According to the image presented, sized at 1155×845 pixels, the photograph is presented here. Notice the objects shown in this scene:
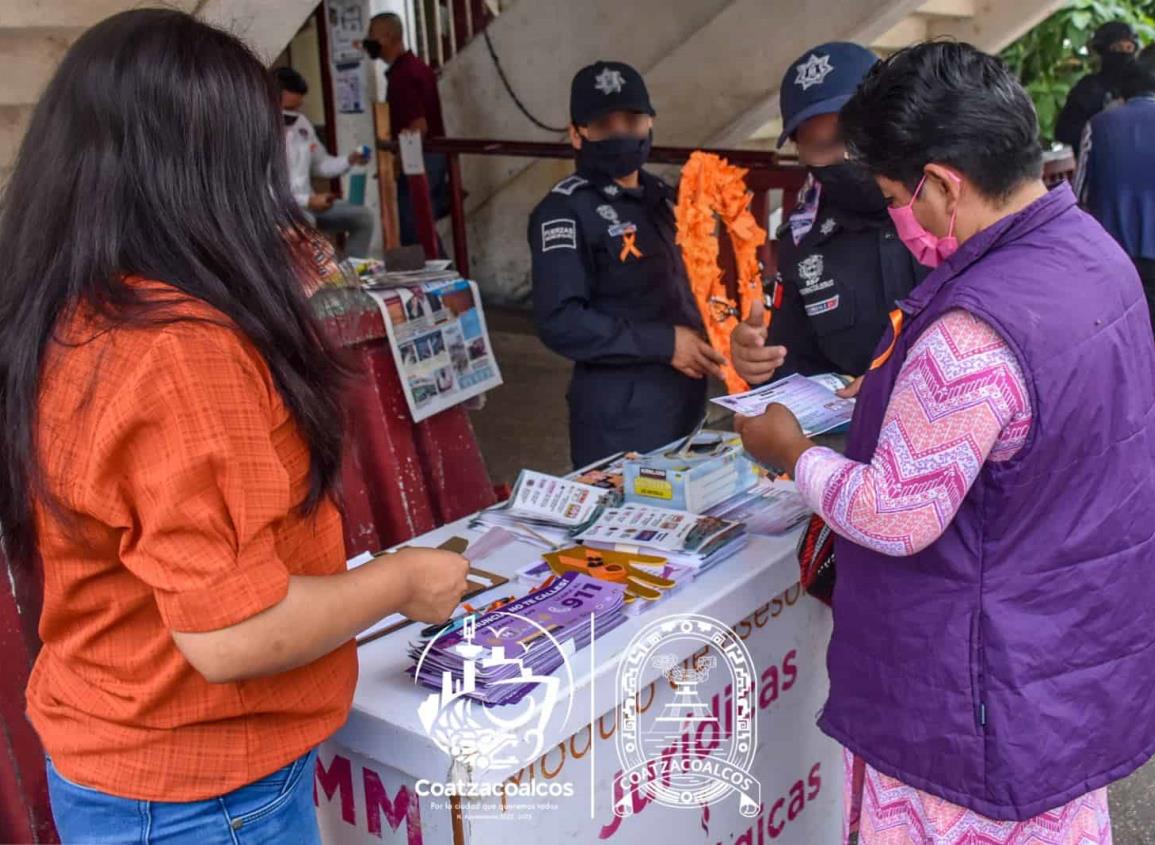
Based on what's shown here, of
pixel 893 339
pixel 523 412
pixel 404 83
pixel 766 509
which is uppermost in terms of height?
pixel 404 83

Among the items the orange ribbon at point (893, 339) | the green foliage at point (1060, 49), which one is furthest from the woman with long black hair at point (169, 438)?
the green foliage at point (1060, 49)

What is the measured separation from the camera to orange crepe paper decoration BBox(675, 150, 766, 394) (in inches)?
121

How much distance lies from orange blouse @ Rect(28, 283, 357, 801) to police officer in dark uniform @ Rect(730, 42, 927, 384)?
→ 4.76ft

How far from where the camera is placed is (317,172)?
7.02m

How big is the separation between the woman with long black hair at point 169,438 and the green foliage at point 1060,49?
8.07m

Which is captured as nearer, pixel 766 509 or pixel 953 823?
pixel 953 823

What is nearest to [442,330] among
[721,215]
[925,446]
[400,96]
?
[721,215]

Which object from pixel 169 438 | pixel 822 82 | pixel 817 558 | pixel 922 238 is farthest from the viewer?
pixel 822 82

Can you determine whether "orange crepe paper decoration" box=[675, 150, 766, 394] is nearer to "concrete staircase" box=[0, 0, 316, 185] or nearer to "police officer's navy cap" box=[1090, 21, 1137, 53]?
"concrete staircase" box=[0, 0, 316, 185]

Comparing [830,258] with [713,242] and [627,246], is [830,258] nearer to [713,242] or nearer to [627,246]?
[713,242]

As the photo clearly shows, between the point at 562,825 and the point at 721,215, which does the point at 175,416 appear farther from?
the point at 721,215

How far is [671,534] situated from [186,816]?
1115mm

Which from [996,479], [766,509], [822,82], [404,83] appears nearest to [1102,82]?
[404,83]

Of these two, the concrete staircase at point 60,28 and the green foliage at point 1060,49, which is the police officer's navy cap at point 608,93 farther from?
A: the green foliage at point 1060,49
